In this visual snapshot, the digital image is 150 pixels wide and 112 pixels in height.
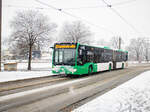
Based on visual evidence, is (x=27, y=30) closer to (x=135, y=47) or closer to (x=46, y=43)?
(x=46, y=43)

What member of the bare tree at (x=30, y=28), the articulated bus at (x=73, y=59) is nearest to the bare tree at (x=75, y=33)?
the bare tree at (x=30, y=28)

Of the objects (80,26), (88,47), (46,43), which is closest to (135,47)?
(80,26)

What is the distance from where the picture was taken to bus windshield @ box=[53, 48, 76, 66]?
13476 mm

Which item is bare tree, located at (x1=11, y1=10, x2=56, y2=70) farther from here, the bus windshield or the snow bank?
the bus windshield

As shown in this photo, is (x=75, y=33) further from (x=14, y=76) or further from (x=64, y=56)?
(x=14, y=76)

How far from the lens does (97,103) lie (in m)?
5.75

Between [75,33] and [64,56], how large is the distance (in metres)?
28.1

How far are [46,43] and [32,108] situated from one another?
21.3 metres

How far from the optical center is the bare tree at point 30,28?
2420 cm

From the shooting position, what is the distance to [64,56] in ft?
45.1

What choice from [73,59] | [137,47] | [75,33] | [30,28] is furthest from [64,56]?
[137,47]

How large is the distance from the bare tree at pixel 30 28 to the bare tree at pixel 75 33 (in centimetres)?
1428

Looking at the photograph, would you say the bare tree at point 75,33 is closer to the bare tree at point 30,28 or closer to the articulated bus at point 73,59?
the bare tree at point 30,28

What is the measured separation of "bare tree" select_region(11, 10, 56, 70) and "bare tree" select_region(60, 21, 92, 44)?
46.8ft
